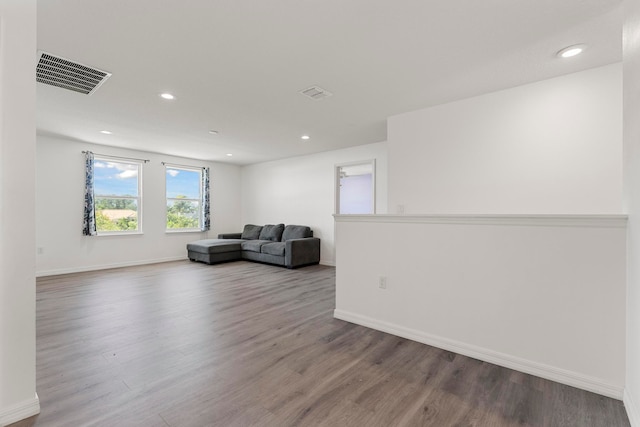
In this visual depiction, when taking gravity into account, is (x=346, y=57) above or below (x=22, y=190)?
above

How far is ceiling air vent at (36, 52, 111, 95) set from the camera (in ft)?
7.96

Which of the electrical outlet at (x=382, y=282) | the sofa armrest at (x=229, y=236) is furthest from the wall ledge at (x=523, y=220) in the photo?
the sofa armrest at (x=229, y=236)

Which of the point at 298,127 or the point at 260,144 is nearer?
the point at 298,127

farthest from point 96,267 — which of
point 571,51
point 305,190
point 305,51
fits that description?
point 571,51

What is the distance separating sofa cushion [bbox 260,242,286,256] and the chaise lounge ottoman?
2.56ft

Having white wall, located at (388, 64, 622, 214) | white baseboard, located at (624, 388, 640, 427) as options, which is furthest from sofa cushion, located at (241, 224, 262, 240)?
white baseboard, located at (624, 388, 640, 427)

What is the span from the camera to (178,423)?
145 centimetres

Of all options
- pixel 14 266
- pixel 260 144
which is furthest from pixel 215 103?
pixel 14 266

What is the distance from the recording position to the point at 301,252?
5715 mm

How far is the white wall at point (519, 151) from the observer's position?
8.25 feet

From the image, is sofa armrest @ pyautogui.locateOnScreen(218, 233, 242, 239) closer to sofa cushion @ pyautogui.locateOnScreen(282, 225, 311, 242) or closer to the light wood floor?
sofa cushion @ pyautogui.locateOnScreen(282, 225, 311, 242)

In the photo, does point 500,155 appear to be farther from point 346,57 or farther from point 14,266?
point 14,266

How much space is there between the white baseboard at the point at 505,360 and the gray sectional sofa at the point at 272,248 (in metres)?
3.00

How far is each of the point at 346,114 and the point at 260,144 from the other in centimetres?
228
